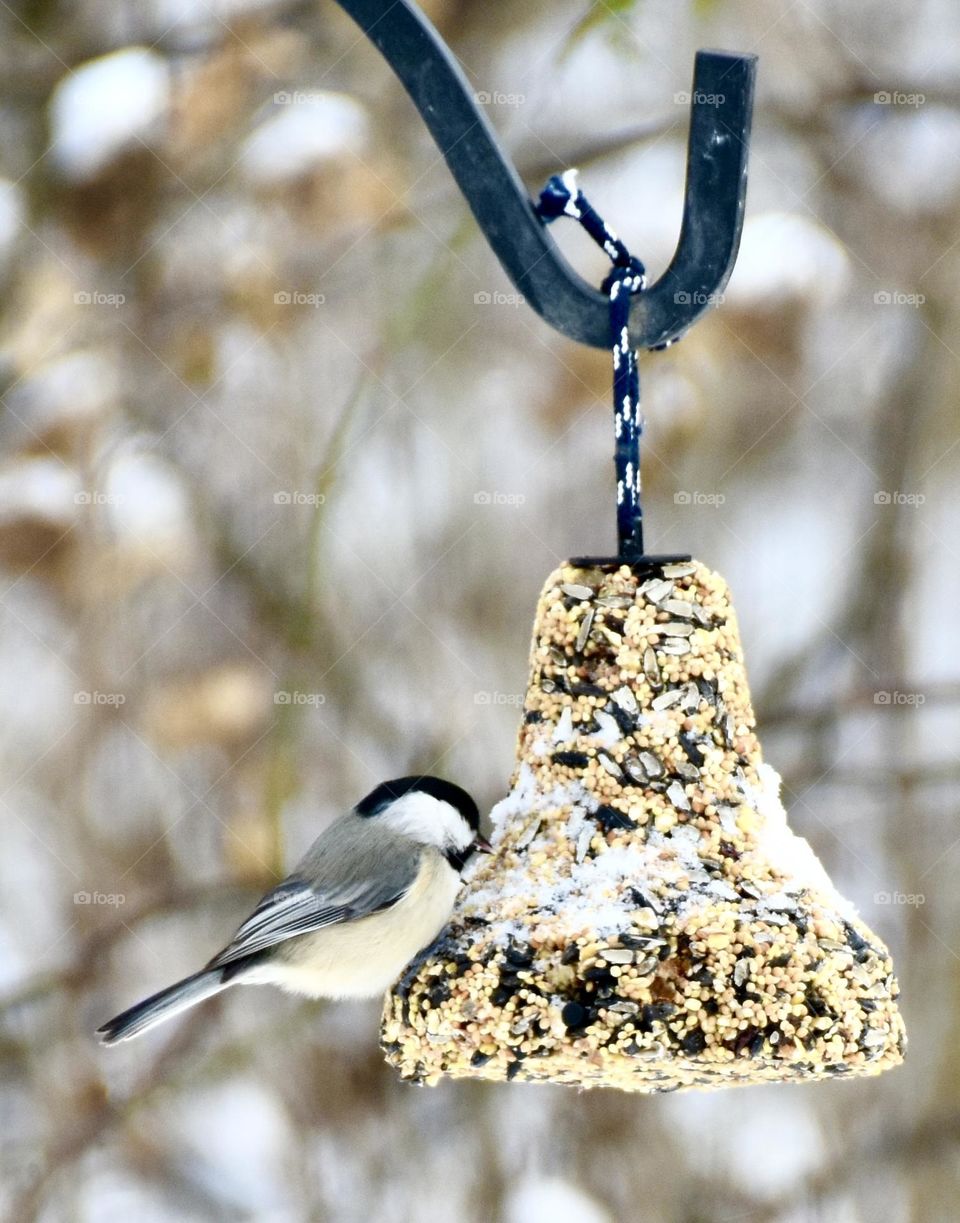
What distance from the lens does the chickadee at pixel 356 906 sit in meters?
1.92

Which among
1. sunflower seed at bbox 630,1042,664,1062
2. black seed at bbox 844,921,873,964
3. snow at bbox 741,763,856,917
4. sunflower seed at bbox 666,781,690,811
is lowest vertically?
sunflower seed at bbox 630,1042,664,1062

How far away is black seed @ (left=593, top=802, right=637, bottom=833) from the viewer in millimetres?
1646

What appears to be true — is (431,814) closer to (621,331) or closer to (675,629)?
(675,629)

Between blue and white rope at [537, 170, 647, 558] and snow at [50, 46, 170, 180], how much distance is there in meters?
2.27

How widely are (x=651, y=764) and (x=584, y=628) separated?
18 cm

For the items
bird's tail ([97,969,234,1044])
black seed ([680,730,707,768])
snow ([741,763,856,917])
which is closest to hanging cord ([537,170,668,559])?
black seed ([680,730,707,768])

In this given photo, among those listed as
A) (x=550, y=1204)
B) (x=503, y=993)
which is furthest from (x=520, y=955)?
(x=550, y=1204)

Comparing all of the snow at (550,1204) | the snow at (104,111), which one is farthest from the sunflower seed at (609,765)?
Answer: the snow at (104,111)

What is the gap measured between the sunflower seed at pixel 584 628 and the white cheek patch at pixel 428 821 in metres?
0.36

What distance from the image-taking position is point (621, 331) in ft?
5.24

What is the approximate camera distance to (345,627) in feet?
11.1

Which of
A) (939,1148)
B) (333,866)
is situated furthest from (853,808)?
(333,866)

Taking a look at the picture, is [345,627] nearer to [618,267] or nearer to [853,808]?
[853,808]

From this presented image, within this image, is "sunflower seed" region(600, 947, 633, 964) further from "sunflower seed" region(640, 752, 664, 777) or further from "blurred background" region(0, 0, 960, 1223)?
"blurred background" region(0, 0, 960, 1223)
